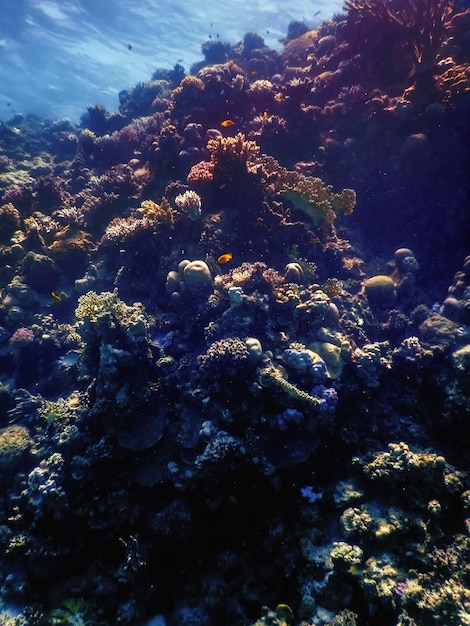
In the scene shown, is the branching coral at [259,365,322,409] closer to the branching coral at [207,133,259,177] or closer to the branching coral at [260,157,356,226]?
the branching coral at [260,157,356,226]

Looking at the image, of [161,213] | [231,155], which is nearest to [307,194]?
[231,155]

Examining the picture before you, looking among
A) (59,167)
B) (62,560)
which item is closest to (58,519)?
(62,560)

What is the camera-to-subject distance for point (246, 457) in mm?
4746

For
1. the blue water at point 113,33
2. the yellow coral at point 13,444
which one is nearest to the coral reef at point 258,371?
the yellow coral at point 13,444

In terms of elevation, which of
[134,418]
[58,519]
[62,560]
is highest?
[134,418]

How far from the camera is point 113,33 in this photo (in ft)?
118

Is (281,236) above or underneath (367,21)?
underneath

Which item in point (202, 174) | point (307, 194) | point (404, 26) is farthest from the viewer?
point (404, 26)

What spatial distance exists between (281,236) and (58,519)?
637 centimetres

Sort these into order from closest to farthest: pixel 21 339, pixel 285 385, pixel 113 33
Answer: pixel 285 385 → pixel 21 339 → pixel 113 33

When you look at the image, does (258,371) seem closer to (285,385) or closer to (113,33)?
(285,385)

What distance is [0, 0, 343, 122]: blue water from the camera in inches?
1170

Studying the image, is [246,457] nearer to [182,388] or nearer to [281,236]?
[182,388]

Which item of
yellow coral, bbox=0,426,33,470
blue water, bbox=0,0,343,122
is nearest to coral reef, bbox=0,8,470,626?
yellow coral, bbox=0,426,33,470
